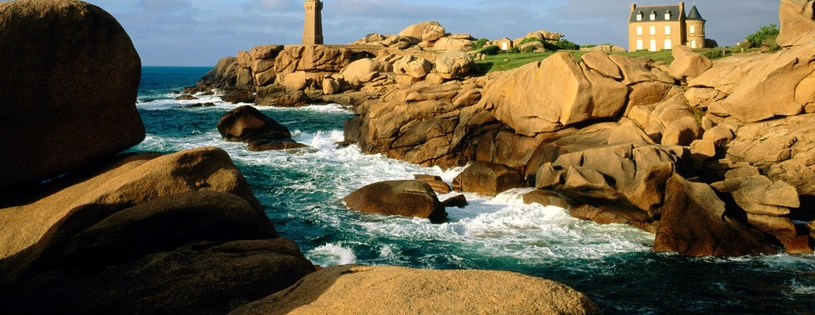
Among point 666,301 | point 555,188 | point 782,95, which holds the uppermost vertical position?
point 782,95

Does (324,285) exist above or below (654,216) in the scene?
above

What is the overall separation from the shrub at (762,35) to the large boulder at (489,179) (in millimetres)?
25316

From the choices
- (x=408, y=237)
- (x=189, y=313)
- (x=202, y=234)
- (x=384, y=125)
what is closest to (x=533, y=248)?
(x=408, y=237)

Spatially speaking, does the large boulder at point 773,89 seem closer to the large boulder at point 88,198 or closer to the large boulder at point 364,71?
the large boulder at point 88,198

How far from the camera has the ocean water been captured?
15.9 metres

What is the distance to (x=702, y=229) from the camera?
19281mm

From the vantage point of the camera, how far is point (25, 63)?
10859 mm

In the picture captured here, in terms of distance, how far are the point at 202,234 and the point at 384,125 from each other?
2647 centimetres

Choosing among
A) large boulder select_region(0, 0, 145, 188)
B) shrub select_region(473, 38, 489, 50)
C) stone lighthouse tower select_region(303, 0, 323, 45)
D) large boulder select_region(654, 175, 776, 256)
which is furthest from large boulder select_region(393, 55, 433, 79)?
large boulder select_region(0, 0, 145, 188)

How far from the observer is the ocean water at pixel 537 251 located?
15930 mm

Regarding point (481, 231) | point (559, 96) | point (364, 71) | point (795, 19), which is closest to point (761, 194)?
point (481, 231)

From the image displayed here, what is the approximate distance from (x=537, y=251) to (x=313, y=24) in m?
80.0

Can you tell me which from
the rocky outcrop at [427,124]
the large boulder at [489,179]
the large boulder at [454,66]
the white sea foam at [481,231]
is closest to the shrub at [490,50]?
the large boulder at [454,66]

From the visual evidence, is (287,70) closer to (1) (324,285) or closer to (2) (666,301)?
(2) (666,301)
